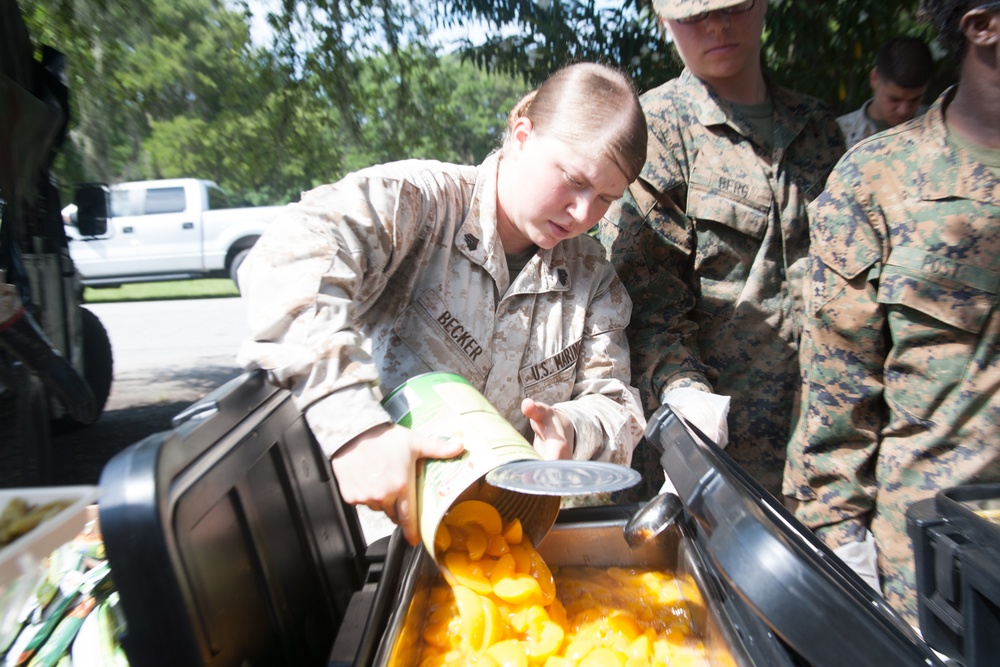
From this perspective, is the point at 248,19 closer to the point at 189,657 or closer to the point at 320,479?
the point at 320,479

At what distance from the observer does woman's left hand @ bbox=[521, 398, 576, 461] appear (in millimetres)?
1360

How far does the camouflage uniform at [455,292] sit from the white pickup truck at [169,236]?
40.1 ft

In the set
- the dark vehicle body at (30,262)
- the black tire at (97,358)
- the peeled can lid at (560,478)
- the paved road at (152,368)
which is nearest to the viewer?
the peeled can lid at (560,478)

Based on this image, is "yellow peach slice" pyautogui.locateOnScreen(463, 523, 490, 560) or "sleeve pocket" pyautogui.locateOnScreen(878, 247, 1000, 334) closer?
"yellow peach slice" pyautogui.locateOnScreen(463, 523, 490, 560)

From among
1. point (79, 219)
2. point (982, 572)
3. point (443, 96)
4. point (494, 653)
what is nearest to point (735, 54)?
point (982, 572)

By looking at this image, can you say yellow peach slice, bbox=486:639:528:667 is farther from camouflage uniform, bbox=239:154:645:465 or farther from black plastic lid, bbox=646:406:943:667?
camouflage uniform, bbox=239:154:645:465

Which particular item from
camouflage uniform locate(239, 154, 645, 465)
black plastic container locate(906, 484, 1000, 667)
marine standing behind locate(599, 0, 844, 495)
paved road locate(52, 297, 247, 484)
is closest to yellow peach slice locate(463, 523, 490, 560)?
camouflage uniform locate(239, 154, 645, 465)

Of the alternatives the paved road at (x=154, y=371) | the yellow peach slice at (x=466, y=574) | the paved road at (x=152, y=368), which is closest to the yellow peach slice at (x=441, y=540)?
the yellow peach slice at (x=466, y=574)

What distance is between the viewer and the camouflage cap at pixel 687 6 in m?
1.86

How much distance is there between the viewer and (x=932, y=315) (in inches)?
64.9

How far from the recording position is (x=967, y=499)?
121 centimetres

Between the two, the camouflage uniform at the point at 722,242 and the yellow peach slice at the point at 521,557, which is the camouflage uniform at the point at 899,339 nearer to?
the camouflage uniform at the point at 722,242

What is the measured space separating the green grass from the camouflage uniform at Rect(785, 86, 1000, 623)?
1267 cm

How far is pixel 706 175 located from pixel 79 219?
4.22 meters
